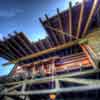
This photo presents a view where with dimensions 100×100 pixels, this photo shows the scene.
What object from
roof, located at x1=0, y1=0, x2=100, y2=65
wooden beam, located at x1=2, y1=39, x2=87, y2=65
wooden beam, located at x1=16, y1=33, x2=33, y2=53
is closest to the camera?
roof, located at x1=0, y1=0, x2=100, y2=65

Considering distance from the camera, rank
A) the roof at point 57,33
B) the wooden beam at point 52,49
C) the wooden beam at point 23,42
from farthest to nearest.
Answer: the wooden beam at point 23,42, the wooden beam at point 52,49, the roof at point 57,33

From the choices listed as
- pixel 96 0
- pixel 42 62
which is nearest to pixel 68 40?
pixel 42 62

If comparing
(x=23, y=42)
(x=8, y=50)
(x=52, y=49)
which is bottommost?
(x=52, y=49)

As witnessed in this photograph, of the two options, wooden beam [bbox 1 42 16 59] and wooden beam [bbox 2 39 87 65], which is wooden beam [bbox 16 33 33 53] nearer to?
wooden beam [bbox 2 39 87 65]

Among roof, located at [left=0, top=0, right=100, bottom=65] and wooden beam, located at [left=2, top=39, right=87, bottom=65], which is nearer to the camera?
roof, located at [left=0, top=0, right=100, bottom=65]

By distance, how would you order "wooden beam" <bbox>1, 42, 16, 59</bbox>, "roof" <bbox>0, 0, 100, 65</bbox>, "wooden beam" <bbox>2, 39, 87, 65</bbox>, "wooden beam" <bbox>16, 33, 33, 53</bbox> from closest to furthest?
"roof" <bbox>0, 0, 100, 65</bbox> → "wooden beam" <bbox>2, 39, 87, 65</bbox> → "wooden beam" <bbox>16, 33, 33, 53</bbox> → "wooden beam" <bbox>1, 42, 16, 59</bbox>

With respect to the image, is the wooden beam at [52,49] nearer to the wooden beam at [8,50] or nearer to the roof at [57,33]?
the roof at [57,33]

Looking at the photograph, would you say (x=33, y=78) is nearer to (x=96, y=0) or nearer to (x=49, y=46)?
(x=49, y=46)

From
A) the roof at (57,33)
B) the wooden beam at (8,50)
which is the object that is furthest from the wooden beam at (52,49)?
the wooden beam at (8,50)

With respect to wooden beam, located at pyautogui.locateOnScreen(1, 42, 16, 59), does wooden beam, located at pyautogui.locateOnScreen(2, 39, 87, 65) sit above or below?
Result: below

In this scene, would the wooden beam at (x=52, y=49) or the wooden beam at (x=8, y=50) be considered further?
the wooden beam at (x=8, y=50)

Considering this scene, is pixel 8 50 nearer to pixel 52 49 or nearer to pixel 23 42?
pixel 23 42

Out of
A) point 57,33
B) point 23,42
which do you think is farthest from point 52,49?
point 23,42

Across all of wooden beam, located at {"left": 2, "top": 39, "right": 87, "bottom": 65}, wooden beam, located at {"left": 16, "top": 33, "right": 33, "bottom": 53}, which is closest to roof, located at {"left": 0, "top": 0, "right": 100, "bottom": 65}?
wooden beam, located at {"left": 16, "top": 33, "right": 33, "bottom": 53}
